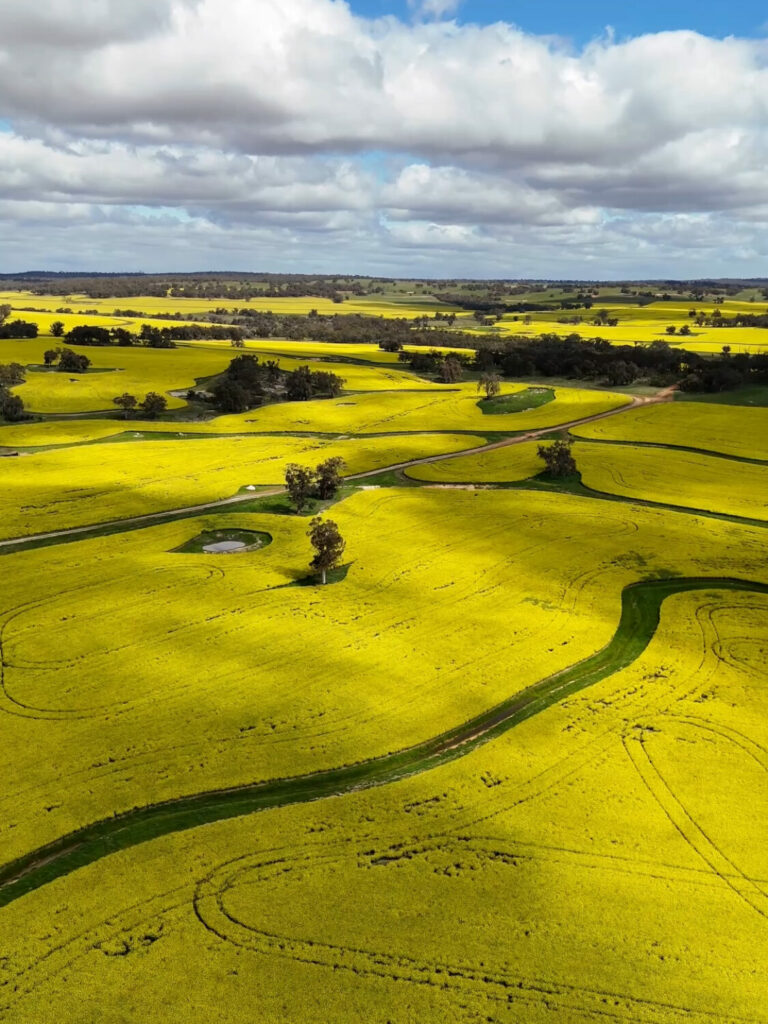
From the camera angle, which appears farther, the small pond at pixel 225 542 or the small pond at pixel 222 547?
the small pond at pixel 225 542

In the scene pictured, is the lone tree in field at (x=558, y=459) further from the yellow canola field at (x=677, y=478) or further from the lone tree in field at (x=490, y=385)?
the lone tree in field at (x=490, y=385)

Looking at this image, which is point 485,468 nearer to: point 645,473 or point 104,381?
point 645,473

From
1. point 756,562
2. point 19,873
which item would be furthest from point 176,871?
point 756,562

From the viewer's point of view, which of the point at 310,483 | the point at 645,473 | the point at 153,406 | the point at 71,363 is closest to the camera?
the point at 310,483

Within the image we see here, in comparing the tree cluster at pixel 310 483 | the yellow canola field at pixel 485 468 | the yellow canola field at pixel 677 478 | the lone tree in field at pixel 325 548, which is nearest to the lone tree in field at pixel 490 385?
the yellow canola field at pixel 677 478

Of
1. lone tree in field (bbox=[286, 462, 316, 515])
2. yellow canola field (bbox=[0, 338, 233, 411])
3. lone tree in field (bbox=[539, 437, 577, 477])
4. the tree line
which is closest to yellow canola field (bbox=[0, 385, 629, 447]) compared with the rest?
the tree line

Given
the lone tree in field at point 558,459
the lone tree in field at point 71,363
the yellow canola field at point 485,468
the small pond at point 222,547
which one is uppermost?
the lone tree in field at point 71,363

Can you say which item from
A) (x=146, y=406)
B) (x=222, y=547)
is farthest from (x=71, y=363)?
(x=222, y=547)

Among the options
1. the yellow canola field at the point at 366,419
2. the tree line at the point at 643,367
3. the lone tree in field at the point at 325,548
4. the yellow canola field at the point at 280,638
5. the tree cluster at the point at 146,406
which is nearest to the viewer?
the yellow canola field at the point at 280,638
